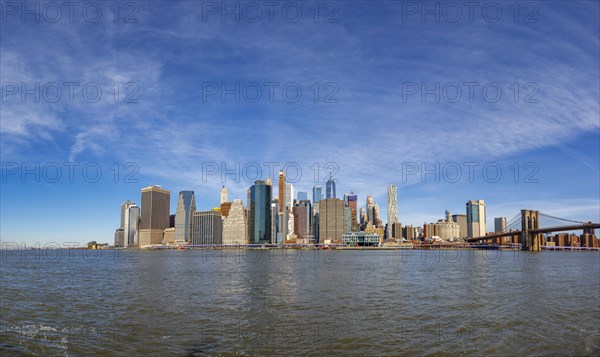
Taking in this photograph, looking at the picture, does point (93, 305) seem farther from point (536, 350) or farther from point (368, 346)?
point (536, 350)

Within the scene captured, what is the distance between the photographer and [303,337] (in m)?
19.8

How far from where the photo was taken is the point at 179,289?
131ft

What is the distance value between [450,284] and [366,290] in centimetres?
1109

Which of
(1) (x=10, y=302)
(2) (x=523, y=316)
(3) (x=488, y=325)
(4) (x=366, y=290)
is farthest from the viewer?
(4) (x=366, y=290)

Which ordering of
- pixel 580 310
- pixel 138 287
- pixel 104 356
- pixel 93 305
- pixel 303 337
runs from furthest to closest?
pixel 138 287 → pixel 93 305 → pixel 580 310 → pixel 303 337 → pixel 104 356

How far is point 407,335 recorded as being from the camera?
66.0ft

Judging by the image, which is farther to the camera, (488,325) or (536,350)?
(488,325)

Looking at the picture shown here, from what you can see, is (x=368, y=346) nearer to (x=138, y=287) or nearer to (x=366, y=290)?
(x=366, y=290)

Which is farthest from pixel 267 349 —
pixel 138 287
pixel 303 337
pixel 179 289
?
pixel 138 287

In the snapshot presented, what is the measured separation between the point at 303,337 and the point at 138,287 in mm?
28290

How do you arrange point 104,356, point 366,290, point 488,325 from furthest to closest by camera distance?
point 366,290
point 488,325
point 104,356

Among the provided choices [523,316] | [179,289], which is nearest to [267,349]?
[523,316]

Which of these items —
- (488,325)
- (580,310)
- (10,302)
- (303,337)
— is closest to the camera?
(303,337)

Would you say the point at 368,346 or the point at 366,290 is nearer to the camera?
the point at 368,346
